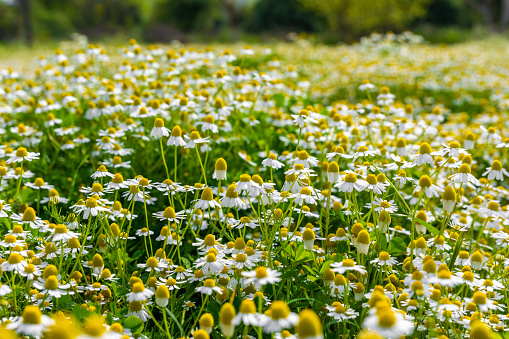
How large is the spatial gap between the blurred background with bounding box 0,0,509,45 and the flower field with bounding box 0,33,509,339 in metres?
19.9

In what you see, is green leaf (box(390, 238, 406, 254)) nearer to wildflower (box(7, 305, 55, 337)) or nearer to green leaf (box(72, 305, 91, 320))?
green leaf (box(72, 305, 91, 320))

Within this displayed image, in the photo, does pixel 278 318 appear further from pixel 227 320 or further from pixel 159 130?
pixel 159 130

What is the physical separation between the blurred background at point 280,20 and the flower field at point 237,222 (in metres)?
19.9

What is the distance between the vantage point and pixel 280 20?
30938mm

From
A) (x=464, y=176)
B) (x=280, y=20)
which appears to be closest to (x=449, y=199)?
(x=464, y=176)

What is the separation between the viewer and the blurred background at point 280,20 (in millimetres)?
24453

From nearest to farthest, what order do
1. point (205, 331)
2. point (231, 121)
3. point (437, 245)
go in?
point (205, 331) < point (437, 245) < point (231, 121)

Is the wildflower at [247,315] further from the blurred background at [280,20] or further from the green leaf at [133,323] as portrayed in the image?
the blurred background at [280,20]

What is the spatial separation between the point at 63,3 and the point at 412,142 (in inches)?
2055

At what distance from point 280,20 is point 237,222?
30216 mm

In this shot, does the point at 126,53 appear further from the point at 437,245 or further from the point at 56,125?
the point at 437,245

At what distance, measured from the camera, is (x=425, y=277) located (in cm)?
185

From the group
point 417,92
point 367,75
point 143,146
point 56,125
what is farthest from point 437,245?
point 367,75

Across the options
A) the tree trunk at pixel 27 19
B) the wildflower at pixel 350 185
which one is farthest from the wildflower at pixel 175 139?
the tree trunk at pixel 27 19
